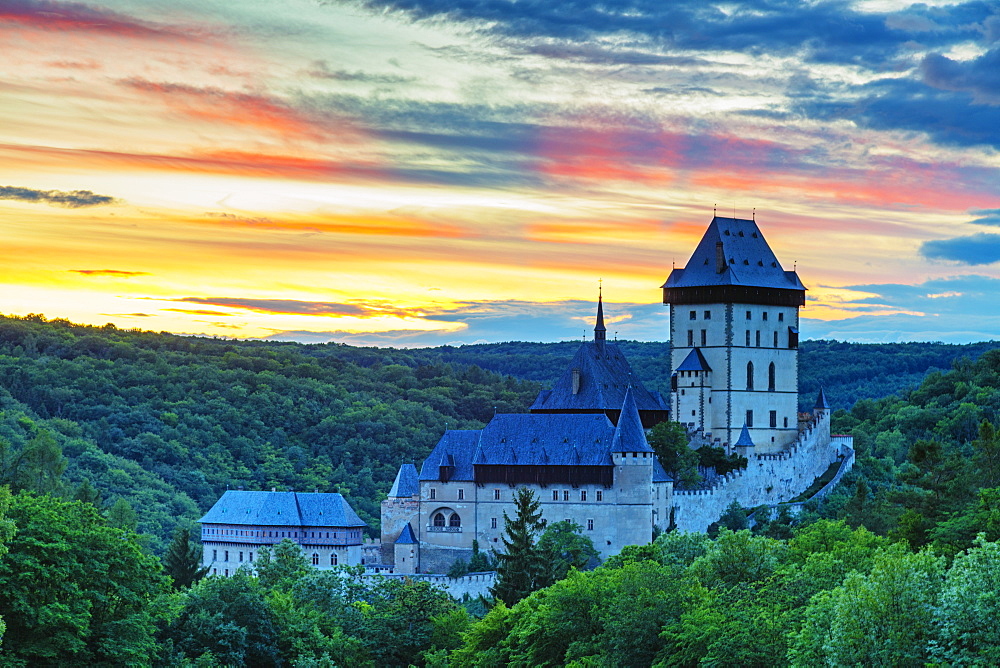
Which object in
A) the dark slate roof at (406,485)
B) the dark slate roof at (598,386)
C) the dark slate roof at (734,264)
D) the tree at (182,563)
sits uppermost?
the dark slate roof at (734,264)

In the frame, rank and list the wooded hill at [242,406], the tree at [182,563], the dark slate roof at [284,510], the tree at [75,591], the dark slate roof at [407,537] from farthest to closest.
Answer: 1. the wooded hill at [242,406]
2. the dark slate roof at [284,510]
3. the dark slate roof at [407,537]
4. the tree at [182,563]
5. the tree at [75,591]

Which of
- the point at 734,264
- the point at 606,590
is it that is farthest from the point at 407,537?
the point at 606,590

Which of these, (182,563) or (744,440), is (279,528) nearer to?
(182,563)

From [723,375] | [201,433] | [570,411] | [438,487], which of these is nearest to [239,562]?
[438,487]

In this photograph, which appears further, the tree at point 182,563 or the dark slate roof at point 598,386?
the dark slate roof at point 598,386

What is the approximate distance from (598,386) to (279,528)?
18.9 metres

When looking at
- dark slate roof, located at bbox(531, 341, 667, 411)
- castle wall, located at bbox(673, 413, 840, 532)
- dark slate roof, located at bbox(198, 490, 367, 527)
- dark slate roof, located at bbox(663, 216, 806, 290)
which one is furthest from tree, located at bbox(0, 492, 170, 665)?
dark slate roof, located at bbox(663, 216, 806, 290)

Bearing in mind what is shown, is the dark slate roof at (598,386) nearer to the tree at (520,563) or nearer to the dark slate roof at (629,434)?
the dark slate roof at (629,434)

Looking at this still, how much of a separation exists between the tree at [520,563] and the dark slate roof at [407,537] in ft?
25.4

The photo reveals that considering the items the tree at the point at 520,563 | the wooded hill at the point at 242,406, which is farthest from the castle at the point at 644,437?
the wooded hill at the point at 242,406

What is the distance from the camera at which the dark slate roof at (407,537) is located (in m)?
91.9

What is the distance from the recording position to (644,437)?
294 feet

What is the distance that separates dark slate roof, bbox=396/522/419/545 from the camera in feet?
301

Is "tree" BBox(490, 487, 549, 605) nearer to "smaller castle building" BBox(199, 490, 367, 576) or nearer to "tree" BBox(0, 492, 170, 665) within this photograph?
"smaller castle building" BBox(199, 490, 367, 576)
